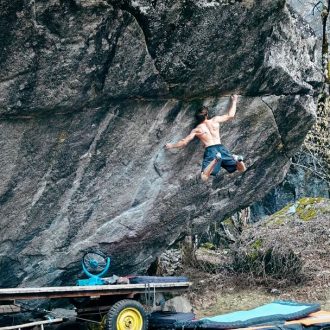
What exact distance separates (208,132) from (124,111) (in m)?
1.51

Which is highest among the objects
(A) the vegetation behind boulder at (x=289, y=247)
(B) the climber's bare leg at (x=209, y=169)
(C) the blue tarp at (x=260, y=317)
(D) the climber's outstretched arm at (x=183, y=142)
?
(D) the climber's outstretched arm at (x=183, y=142)

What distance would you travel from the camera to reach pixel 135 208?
9719mm

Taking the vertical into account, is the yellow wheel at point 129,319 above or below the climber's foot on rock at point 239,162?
below

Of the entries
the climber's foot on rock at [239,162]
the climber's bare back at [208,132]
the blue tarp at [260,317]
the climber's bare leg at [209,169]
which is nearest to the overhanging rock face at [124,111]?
the climber's bare back at [208,132]

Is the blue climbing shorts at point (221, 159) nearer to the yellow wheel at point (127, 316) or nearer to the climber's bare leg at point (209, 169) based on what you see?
the climber's bare leg at point (209, 169)

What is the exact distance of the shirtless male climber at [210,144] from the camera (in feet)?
31.1

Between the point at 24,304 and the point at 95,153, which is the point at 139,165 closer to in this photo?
the point at 95,153

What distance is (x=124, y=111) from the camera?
29.3ft

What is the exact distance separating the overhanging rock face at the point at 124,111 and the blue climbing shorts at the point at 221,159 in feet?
1.27

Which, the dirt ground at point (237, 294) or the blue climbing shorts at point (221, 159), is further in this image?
the dirt ground at point (237, 294)

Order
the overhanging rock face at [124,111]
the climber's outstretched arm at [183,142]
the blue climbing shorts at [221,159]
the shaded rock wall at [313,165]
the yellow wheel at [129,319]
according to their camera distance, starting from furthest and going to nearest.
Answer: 1. the shaded rock wall at [313,165]
2. the blue climbing shorts at [221,159]
3. the climber's outstretched arm at [183,142]
4. the yellow wheel at [129,319]
5. the overhanging rock face at [124,111]

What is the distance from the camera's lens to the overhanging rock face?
775 cm

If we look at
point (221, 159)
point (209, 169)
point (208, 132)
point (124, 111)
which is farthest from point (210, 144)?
point (124, 111)

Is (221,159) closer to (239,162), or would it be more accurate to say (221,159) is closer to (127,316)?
(239,162)
